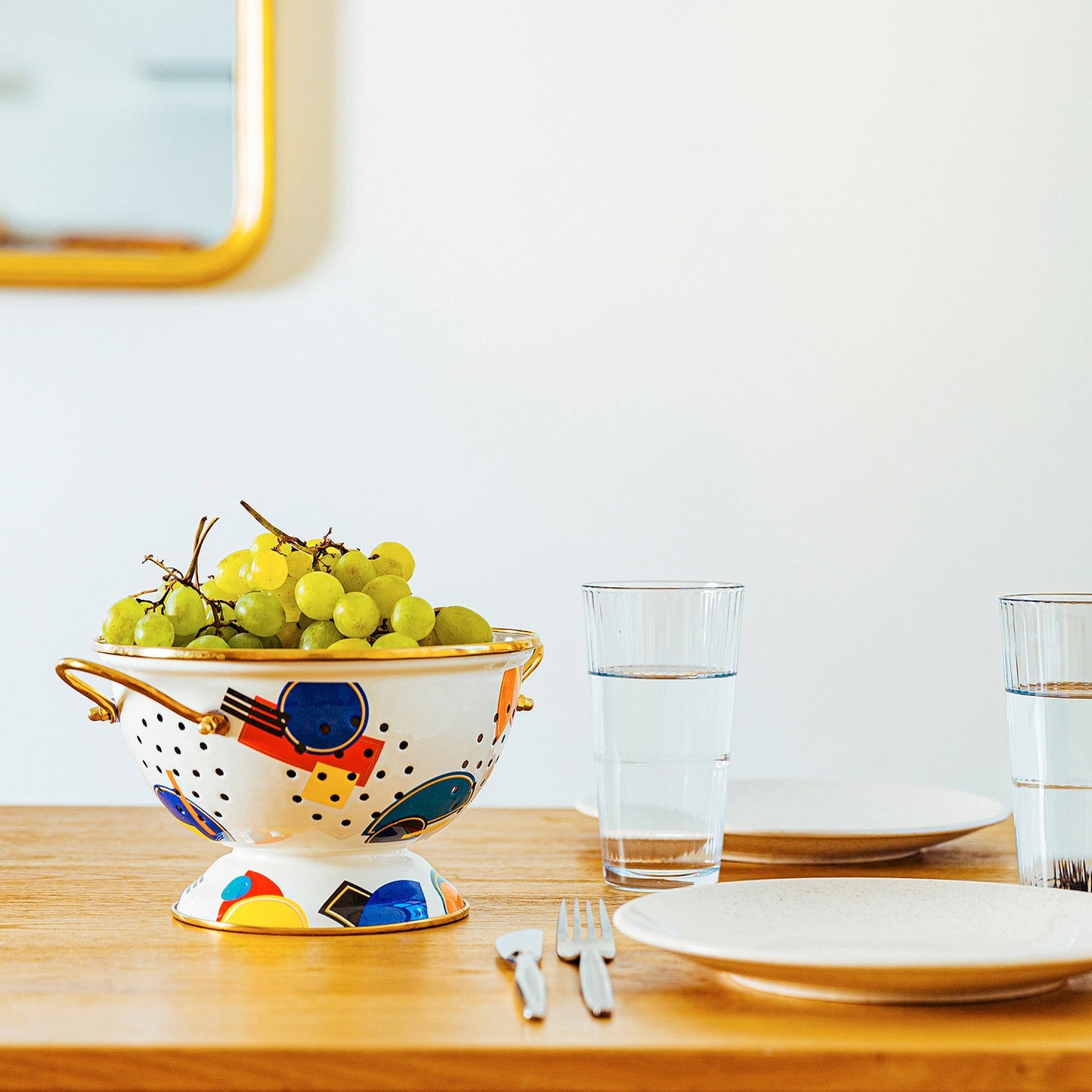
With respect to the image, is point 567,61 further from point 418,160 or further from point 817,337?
point 817,337

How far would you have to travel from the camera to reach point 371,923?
0.62 m

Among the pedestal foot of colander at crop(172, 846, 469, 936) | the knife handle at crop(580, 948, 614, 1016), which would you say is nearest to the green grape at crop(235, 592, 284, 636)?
the pedestal foot of colander at crop(172, 846, 469, 936)

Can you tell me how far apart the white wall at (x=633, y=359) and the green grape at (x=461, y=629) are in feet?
2.98

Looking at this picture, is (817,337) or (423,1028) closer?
(423,1028)

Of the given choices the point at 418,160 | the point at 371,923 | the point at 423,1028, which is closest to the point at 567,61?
the point at 418,160

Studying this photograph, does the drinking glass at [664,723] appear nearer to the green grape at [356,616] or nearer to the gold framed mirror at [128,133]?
the green grape at [356,616]

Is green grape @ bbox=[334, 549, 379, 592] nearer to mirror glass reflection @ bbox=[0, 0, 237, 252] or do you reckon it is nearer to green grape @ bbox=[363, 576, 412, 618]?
green grape @ bbox=[363, 576, 412, 618]

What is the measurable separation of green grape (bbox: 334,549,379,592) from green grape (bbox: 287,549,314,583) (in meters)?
0.02

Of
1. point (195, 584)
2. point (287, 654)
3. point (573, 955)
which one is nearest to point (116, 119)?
point (195, 584)

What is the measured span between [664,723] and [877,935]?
180 millimetres

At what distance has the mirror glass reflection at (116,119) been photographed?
4.89 ft

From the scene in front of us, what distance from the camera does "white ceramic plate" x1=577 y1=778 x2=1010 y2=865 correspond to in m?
0.76

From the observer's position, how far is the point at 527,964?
1.71 ft

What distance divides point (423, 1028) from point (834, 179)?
4.49 feet
